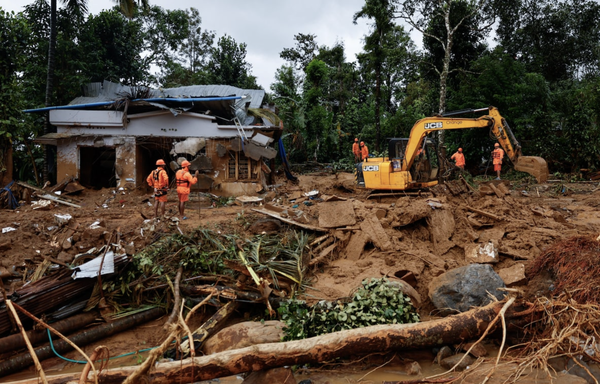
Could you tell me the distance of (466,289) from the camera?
18.0ft

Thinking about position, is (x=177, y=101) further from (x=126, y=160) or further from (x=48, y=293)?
(x=48, y=293)

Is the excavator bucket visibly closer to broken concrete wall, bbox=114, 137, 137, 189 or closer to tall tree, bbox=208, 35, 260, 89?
broken concrete wall, bbox=114, 137, 137, 189

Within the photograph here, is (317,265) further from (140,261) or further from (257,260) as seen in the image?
(140,261)

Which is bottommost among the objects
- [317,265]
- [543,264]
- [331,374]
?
[331,374]

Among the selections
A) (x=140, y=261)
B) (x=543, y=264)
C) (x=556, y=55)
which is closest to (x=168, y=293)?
(x=140, y=261)

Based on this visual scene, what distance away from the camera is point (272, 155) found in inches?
599

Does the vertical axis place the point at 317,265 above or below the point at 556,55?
below

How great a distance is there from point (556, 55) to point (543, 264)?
81.8ft

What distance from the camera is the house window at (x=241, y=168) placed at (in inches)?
600

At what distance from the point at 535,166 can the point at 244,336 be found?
754cm

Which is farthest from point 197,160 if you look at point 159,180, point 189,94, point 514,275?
point 514,275

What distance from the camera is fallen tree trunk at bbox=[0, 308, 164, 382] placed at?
196 inches

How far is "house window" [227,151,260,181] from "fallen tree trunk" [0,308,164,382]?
9233 millimetres

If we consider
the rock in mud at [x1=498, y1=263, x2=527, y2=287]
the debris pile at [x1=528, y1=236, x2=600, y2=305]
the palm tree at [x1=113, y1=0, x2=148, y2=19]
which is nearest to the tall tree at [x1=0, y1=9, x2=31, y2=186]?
the palm tree at [x1=113, y1=0, x2=148, y2=19]
